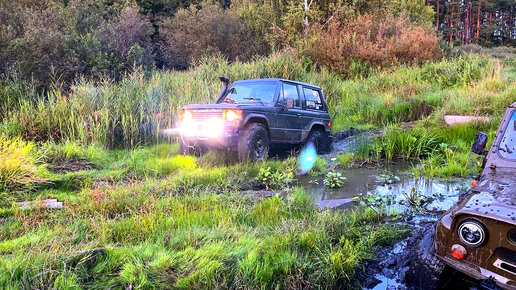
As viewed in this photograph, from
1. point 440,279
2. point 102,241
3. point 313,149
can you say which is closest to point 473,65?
point 313,149

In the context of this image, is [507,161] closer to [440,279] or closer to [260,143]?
[440,279]

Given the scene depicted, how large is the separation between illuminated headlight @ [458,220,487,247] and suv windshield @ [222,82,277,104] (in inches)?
228

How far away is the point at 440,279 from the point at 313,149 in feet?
22.4

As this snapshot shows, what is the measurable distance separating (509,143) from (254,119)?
187 inches

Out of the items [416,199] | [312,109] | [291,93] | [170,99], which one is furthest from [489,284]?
[170,99]

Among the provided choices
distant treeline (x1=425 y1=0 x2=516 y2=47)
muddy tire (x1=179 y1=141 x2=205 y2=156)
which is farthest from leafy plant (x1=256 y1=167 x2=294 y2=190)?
distant treeline (x1=425 y1=0 x2=516 y2=47)

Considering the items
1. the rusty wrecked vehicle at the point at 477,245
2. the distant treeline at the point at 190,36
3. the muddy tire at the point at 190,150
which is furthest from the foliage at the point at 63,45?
the rusty wrecked vehicle at the point at 477,245

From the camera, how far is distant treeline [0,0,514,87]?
533 inches

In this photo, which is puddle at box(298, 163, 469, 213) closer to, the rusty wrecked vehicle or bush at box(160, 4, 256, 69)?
the rusty wrecked vehicle

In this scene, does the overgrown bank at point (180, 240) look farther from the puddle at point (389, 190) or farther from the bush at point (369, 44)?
the bush at point (369, 44)

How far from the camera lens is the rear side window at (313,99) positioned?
916 centimetres

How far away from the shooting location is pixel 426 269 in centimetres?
266

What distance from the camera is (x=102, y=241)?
10.7 feet

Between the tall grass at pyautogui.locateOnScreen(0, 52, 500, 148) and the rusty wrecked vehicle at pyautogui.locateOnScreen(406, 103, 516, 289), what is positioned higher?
the tall grass at pyautogui.locateOnScreen(0, 52, 500, 148)
